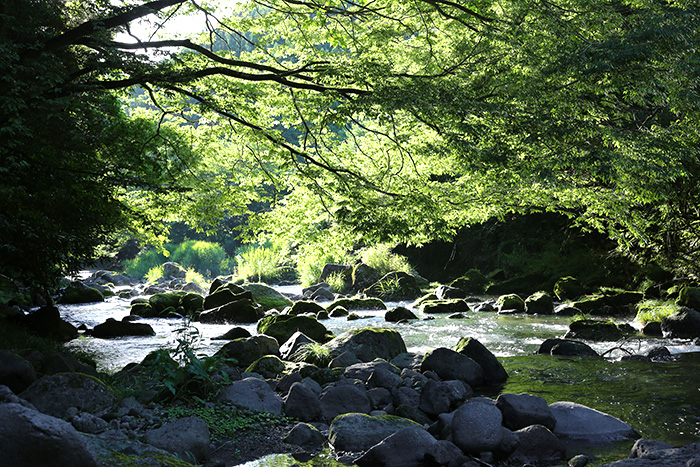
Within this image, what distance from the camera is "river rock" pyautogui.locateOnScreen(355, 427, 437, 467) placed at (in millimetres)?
4184

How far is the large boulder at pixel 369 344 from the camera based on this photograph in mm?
7996

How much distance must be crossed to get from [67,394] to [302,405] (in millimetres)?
2115

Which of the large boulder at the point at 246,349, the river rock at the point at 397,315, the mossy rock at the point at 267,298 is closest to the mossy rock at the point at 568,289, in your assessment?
the river rock at the point at 397,315

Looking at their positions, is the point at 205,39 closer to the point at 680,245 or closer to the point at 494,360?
the point at 494,360

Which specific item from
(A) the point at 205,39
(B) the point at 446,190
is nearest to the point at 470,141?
(B) the point at 446,190

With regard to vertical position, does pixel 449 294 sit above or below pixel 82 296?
below

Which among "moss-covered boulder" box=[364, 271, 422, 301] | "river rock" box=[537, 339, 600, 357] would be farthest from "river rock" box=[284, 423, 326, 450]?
"moss-covered boulder" box=[364, 271, 422, 301]

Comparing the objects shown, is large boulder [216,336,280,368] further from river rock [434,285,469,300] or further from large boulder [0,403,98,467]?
river rock [434,285,469,300]

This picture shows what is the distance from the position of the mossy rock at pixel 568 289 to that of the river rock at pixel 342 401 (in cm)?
1121

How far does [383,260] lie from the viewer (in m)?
20.6

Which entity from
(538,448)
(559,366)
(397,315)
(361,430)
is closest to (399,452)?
(361,430)

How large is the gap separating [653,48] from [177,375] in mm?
7295

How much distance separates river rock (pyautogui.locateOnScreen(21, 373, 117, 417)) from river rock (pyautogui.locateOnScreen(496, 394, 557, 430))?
367 centimetres

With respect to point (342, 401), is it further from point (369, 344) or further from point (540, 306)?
point (540, 306)
